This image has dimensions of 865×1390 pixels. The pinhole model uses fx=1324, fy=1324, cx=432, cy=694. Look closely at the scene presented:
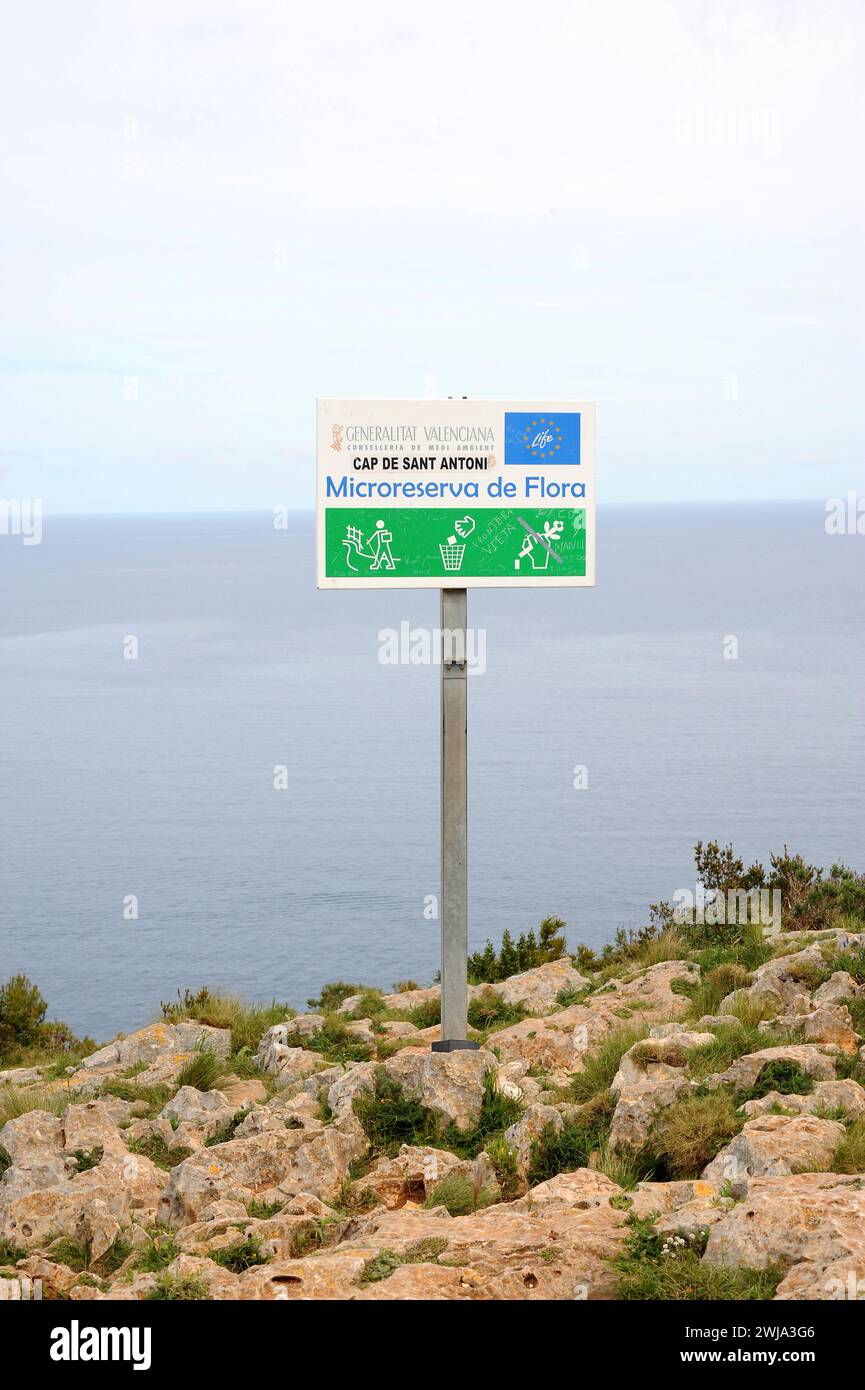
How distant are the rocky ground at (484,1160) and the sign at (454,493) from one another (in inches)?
165

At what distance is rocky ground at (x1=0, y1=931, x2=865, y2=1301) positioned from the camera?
21.0 ft

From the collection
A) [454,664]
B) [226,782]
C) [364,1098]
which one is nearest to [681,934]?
[454,664]

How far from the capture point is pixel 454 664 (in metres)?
12.0

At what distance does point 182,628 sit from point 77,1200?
4094 inches

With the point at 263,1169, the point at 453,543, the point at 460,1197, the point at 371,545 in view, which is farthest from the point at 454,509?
the point at 460,1197

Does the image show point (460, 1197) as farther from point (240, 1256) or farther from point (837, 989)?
point (837, 989)

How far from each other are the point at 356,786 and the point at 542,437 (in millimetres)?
42198

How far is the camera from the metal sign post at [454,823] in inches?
465

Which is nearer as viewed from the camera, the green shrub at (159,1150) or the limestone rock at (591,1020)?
the green shrub at (159,1150)

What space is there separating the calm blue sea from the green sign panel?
58.6 ft

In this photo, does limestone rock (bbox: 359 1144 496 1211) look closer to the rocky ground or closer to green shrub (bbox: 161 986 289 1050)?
the rocky ground

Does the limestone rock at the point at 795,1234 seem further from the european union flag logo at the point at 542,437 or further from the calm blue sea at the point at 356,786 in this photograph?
the calm blue sea at the point at 356,786

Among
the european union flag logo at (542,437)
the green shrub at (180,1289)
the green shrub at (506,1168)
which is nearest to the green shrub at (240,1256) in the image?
the green shrub at (180,1289)

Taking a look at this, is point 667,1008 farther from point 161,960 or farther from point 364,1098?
point 161,960
